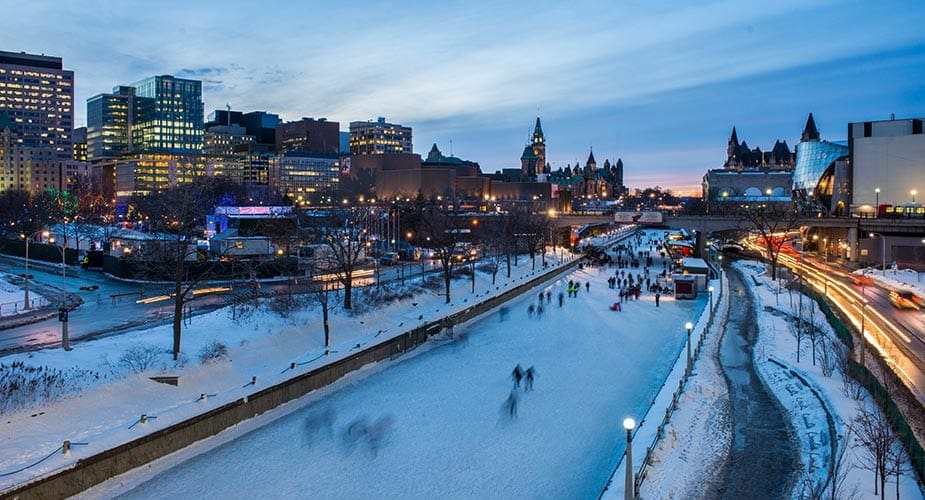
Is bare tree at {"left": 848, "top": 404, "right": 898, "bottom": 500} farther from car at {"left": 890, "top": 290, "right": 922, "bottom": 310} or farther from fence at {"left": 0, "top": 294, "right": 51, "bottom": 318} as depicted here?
fence at {"left": 0, "top": 294, "right": 51, "bottom": 318}

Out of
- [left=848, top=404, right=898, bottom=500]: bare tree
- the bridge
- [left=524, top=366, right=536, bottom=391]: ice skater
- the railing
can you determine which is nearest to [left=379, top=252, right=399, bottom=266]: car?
the railing

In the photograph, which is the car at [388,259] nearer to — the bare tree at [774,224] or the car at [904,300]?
the bare tree at [774,224]

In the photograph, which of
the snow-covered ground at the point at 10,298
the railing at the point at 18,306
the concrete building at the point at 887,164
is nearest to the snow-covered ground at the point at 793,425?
the railing at the point at 18,306

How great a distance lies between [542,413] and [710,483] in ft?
22.3

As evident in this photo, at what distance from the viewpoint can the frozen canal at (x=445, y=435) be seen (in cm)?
1773

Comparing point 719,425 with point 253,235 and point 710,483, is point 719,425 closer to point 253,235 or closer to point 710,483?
point 710,483

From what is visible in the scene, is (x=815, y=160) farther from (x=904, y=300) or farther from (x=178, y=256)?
(x=178, y=256)

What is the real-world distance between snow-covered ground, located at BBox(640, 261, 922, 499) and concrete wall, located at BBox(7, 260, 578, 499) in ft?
39.2

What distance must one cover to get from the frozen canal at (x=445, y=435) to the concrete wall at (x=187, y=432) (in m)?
0.37

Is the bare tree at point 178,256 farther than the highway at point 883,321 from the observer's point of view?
No

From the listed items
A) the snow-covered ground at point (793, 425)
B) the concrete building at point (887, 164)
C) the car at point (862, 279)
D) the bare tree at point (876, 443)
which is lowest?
the snow-covered ground at point (793, 425)

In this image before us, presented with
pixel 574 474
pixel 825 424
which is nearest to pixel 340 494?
pixel 574 474

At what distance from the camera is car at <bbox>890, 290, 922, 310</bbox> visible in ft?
127

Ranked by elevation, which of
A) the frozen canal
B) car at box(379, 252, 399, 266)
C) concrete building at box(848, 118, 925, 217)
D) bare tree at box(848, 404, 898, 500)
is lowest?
the frozen canal
